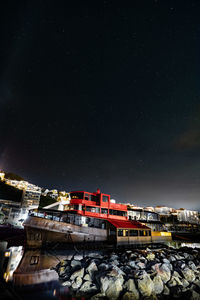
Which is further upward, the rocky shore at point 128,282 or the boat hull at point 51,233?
the boat hull at point 51,233

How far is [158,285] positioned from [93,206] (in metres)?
14.6

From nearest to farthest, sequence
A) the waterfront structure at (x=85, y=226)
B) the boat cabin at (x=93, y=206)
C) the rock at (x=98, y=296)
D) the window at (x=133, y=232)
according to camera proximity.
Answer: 1. the rock at (x=98, y=296)
2. the waterfront structure at (x=85, y=226)
3. the boat cabin at (x=93, y=206)
4. the window at (x=133, y=232)

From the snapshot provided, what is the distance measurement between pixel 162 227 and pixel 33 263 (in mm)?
35215

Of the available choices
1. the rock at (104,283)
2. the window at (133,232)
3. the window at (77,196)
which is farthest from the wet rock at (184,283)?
the window at (77,196)

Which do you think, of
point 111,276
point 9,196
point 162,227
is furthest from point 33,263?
point 9,196

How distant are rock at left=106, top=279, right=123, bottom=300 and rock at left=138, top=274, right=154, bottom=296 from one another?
163cm

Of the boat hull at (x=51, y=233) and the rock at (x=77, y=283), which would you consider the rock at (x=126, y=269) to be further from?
the boat hull at (x=51, y=233)

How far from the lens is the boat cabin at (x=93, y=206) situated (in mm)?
25433

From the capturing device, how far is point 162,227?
4097 cm

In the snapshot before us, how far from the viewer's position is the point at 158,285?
1334 cm

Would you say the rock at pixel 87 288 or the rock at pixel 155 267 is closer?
the rock at pixel 87 288

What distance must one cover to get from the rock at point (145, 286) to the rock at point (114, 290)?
163cm

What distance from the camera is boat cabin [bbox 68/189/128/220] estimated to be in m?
25.4

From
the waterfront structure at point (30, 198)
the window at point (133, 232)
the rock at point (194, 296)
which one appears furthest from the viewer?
the waterfront structure at point (30, 198)
